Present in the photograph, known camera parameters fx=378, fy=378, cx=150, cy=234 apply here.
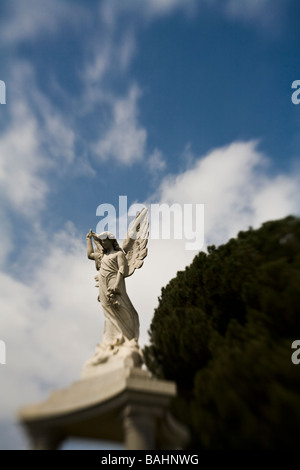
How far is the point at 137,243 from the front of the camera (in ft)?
31.8

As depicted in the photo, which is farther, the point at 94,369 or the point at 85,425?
the point at 94,369

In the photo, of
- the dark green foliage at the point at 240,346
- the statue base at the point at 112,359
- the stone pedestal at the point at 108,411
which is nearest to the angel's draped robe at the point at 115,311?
the statue base at the point at 112,359

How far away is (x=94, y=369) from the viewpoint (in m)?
7.07

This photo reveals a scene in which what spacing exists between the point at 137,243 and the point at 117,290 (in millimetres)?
1663

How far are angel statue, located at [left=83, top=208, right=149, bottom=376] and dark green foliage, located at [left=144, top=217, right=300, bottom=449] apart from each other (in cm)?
173

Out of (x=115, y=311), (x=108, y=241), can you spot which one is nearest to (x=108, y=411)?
(x=115, y=311)

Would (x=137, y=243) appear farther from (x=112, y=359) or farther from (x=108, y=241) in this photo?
(x=112, y=359)

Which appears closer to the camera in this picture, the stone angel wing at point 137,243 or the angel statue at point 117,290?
the angel statue at point 117,290

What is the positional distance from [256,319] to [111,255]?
3.70 meters

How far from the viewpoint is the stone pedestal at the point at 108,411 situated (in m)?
5.63

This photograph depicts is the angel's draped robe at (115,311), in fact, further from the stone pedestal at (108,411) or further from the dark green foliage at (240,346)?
the dark green foliage at (240,346)

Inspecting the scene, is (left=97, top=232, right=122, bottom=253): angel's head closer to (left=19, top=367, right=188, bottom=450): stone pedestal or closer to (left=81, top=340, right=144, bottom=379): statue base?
(left=81, top=340, right=144, bottom=379): statue base
